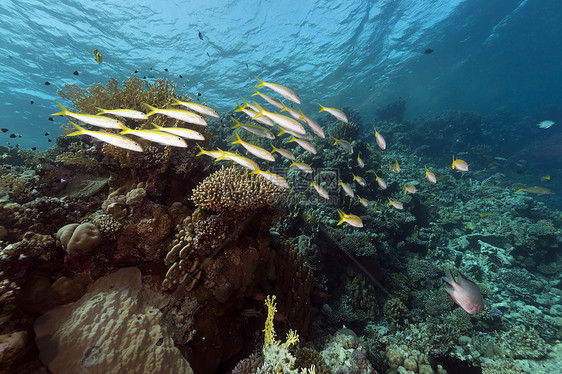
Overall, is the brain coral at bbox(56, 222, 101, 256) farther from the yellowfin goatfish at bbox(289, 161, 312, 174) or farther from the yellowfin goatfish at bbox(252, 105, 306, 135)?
the yellowfin goatfish at bbox(289, 161, 312, 174)

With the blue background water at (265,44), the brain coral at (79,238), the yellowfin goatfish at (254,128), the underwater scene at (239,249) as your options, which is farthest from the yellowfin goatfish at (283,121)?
the blue background water at (265,44)

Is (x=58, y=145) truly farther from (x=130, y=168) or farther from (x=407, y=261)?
(x=407, y=261)

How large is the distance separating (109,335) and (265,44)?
28138mm

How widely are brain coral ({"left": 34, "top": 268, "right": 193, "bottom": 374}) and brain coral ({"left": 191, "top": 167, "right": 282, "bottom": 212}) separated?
156cm

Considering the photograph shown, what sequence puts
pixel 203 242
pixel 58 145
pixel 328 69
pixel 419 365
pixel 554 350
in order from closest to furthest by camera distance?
pixel 203 242 → pixel 419 365 → pixel 554 350 → pixel 58 145 → pixel 328 69

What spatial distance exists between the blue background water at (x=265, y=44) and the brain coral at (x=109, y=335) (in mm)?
19868

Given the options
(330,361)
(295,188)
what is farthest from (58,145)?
(330,361)

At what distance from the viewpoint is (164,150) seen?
4.30m

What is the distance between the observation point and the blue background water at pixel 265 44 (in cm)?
1962

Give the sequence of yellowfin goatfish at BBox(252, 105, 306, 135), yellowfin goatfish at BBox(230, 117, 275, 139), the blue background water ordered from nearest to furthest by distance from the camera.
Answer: yellowfin goatfish at BBox(252, 105, 306, 135) → yellowfin goatfish at BBox(230, 117, 275, 139) → the blue background water

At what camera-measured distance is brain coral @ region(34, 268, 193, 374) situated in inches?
92.8

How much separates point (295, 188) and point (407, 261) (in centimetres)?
538

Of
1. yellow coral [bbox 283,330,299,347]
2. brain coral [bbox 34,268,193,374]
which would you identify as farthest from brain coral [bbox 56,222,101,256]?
yellow coral [bbox 283,330,299,347]

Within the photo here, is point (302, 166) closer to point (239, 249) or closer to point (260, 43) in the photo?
point (239, 249)
